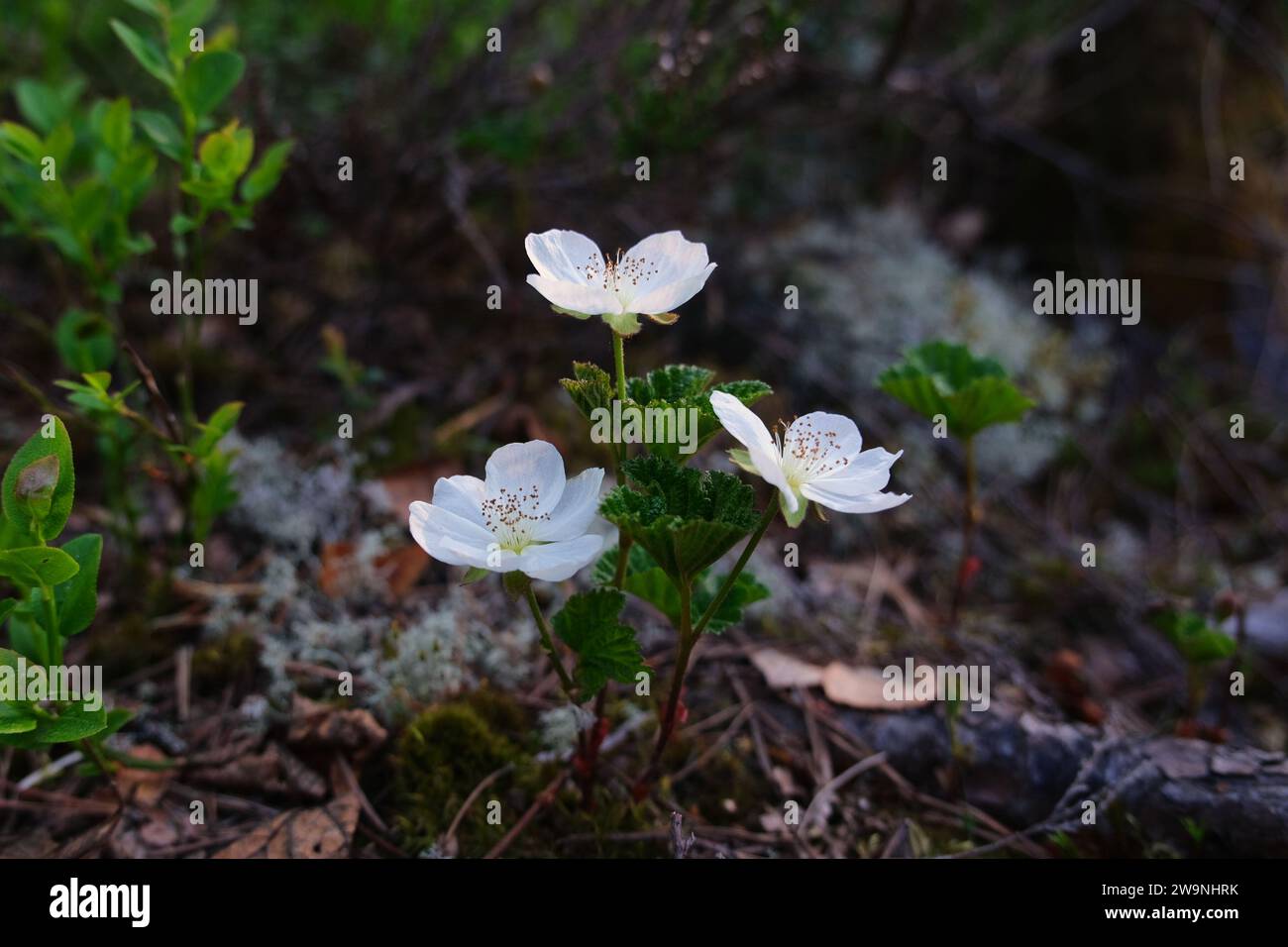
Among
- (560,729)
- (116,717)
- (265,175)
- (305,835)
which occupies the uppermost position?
(265,175)

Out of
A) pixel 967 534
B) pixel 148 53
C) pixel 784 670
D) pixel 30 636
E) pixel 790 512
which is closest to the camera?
pixel 790 512

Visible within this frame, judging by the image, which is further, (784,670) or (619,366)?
(784,670)

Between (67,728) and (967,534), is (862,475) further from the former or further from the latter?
(67,728)

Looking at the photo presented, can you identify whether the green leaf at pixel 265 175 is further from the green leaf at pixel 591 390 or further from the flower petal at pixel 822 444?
the flower petal at pixel 822 444

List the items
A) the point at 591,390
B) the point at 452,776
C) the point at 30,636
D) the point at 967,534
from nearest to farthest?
the point at 591,390 < the point at 30,636 < the point at 452,776 < the point at 967,534

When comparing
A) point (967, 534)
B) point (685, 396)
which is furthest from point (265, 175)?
point (967, 534)

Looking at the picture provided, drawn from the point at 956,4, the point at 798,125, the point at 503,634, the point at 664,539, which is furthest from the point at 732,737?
the point at 956,4

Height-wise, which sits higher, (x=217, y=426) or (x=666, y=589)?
(x=217, y=426)

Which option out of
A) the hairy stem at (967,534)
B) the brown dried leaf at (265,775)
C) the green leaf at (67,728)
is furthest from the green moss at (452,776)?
the hairy stem at (967,534)
